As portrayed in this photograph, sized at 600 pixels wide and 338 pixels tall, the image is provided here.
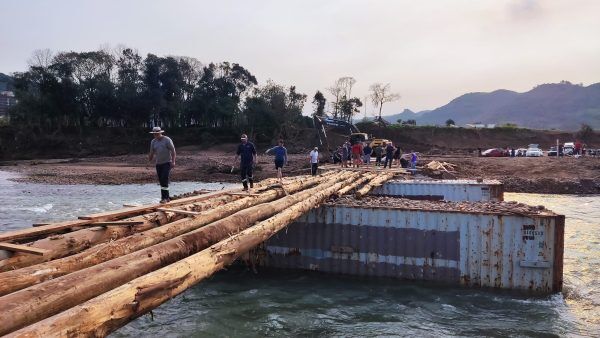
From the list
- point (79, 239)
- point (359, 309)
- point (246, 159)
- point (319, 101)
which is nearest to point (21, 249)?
point (79, 239)

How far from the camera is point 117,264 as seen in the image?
4.80 m

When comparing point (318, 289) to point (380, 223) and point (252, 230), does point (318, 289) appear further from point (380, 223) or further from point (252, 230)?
point (252, 230)

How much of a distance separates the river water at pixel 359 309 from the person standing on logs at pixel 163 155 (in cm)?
243

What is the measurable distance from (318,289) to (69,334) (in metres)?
7.41

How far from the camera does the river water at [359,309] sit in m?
8.12

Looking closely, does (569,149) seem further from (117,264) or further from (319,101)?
(117,264)

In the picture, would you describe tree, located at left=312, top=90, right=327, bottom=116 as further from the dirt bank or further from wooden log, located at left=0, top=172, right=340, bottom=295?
wooden log, located at left=0, top=172, right=340, bottom=295

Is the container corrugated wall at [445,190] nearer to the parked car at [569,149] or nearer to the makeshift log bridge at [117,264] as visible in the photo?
the makeshift log bridge at [117,264]

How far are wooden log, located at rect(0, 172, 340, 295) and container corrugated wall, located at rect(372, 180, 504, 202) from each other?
1012cm

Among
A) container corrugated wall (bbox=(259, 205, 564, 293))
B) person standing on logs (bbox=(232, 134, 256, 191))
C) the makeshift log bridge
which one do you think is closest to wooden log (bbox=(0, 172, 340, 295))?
the makeshift log bridge

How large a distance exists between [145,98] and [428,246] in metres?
56.9

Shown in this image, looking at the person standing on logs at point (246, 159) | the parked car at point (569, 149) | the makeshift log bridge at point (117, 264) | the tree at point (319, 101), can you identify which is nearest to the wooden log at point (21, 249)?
the makeshift log bridge at point (117, 264)

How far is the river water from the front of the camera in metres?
8.12

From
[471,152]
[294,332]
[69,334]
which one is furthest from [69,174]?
[471,152]
